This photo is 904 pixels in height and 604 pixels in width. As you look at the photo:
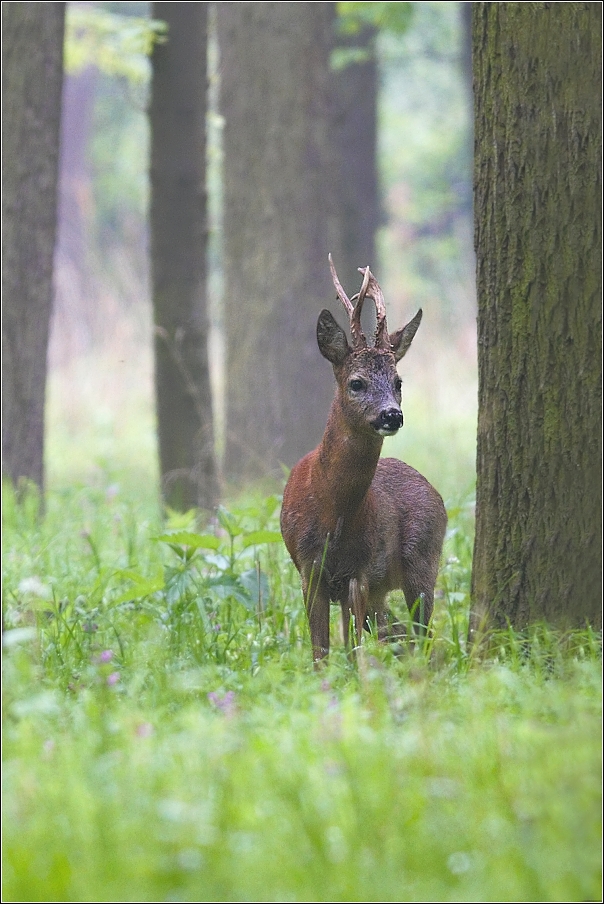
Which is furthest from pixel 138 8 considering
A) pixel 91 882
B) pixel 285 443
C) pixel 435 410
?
pixel 91 882

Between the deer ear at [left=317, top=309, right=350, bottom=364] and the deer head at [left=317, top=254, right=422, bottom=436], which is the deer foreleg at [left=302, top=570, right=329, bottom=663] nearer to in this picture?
the deer head at [left=317, top=254, right=422, bottom=436]

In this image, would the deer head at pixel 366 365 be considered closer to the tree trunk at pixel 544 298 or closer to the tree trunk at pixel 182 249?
the tree trunk at pixel 544 298

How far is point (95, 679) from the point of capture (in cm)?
429

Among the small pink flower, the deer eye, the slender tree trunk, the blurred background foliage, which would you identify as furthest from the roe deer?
the slender tree trunk

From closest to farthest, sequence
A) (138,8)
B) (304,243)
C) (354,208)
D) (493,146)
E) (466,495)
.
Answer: (493,146)
(466,495)
(304,243)
(354,208)
(138,8)

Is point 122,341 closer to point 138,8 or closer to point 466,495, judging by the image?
point 466,495

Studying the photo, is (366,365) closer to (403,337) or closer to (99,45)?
(403,337)

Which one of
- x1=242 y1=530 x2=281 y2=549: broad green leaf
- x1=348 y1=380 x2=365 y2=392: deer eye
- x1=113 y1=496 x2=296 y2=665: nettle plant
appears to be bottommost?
x1=113 y1=496 x2=296 y2=665: nettle plant

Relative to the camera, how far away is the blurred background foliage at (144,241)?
500 inches

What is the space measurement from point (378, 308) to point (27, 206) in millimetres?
4615

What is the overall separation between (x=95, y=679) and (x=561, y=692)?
1.56 metres

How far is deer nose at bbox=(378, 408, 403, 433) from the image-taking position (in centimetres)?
457

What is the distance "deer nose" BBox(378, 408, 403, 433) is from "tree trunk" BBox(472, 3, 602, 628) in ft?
1.34

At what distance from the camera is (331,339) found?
4.83 m
